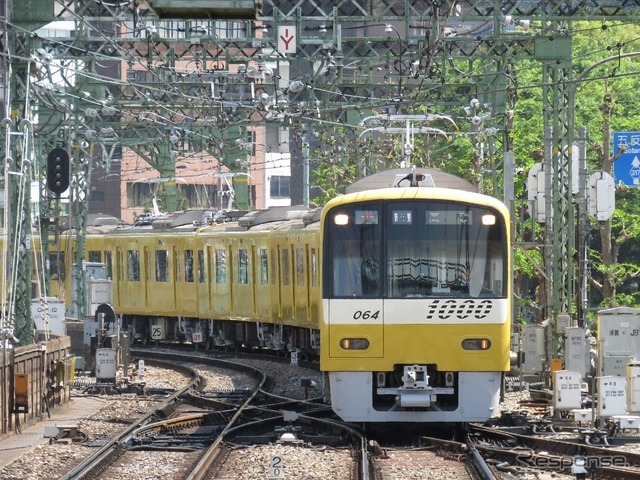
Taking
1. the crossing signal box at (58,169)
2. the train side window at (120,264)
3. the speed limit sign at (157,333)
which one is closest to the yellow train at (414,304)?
the crossing signal box at (58,169)

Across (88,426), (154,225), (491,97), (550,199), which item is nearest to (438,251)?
(88,426)

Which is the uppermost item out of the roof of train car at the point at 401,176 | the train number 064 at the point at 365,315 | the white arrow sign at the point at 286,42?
the white arrow sign at the point at 286,42

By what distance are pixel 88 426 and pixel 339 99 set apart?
62.3 feet

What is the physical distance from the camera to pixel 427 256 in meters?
14.5

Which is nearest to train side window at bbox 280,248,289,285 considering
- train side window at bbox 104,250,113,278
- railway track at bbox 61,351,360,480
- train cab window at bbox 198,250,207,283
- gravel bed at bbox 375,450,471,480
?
railway track at bbox 61,351,360,480

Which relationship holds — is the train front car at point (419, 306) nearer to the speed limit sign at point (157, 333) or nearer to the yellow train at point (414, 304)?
the yellow train at point (414, 304)

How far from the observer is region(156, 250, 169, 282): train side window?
107 feet

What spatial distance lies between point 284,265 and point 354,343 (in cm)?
1096

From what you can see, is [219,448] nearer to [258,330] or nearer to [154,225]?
[258,330]

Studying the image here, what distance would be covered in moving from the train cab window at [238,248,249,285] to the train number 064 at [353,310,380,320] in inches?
553

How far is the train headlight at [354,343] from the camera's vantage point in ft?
47.4

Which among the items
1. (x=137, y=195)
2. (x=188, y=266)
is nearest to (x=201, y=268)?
(x=188, y=266)

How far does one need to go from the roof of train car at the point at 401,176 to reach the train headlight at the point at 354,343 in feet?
6.84

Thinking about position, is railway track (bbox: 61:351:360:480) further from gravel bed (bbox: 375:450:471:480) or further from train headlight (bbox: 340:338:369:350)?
train headlight (bbox: 340:338:369:350)
